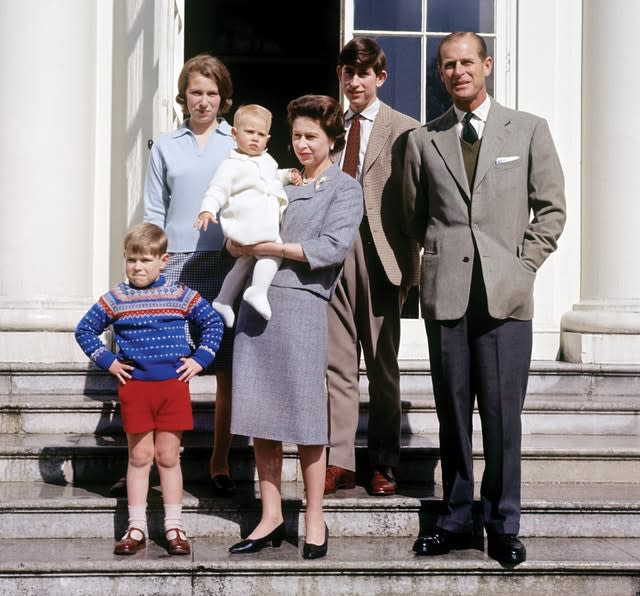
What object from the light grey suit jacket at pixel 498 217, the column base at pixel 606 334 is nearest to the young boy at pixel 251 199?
the light grey suit jacket at pixel 498 217

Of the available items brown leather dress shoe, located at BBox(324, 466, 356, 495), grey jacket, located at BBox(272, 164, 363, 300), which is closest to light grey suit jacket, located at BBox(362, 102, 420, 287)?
grey jacket, located at BBox(272, 164, 363, 300)

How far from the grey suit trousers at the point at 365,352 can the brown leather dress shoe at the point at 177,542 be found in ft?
2.32

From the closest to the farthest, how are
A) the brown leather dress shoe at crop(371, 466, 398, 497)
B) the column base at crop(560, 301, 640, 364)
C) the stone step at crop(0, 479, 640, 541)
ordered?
the stone step at crop(0, 479, 640, 541), the brown leather dress shoe at crop(371, 466, 398, 497), the column base at crop(560, 301, 640, 364)

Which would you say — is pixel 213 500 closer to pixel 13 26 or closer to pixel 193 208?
pixel 193 208

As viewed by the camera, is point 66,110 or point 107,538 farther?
point 66,110

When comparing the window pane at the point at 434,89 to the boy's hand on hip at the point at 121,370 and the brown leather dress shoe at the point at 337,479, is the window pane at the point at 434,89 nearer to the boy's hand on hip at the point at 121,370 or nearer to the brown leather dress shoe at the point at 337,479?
the brown leather dress shoe at the point at 337,479

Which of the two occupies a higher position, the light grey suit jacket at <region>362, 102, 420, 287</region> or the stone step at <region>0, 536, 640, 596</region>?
the light grey suit jacket at <region>362, 102, 420, 287</region>

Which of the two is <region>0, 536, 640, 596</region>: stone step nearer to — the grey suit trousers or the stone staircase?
the stone staircase

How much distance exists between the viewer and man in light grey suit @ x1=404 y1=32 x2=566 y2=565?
3570 mm

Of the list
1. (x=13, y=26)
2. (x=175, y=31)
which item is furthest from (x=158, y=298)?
(x=175, y=31)

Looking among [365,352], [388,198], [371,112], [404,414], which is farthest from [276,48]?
[365,352]

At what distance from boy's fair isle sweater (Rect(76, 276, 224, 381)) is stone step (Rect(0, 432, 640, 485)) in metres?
0.76

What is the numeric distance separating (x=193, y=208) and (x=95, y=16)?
82.4 inches

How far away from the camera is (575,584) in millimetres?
3617
